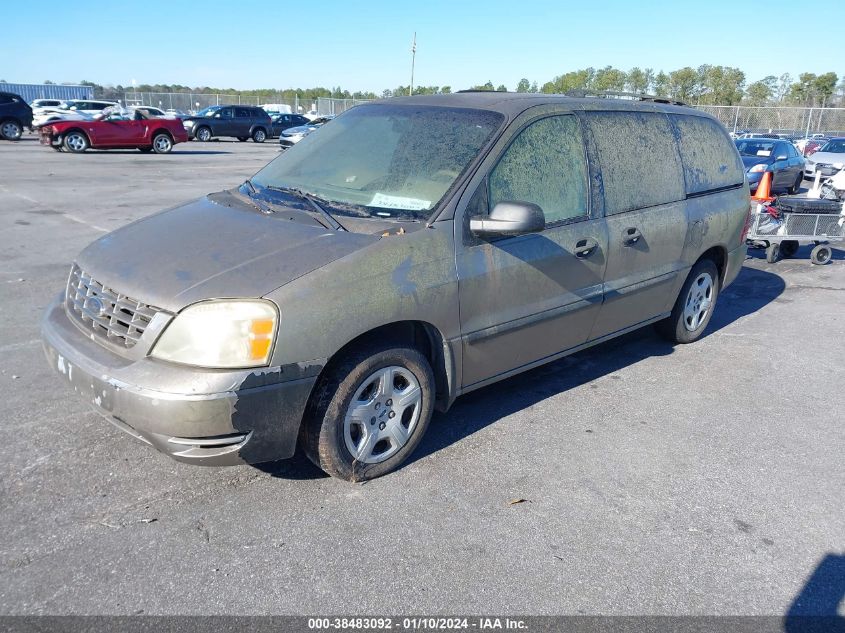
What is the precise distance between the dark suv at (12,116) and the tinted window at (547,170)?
27499 millimetres

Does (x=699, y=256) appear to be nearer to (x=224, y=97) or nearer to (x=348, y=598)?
(x=348, y=598)

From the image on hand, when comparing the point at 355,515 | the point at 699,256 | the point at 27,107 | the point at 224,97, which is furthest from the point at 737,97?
the point at 355,515

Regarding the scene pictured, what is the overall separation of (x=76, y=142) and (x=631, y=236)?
2165 cm

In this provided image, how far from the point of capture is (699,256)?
217 inches

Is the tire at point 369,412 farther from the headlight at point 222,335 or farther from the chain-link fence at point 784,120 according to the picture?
the chain-link fence at point 784,120

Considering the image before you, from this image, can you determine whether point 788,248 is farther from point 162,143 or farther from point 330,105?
point 330,105

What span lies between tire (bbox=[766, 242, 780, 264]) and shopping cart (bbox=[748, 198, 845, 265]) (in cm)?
16

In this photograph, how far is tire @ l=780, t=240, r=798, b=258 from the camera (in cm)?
970

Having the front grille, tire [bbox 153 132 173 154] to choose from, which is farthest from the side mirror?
tire [bbox 153 132 173 154]

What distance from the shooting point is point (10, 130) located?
85.5 feet

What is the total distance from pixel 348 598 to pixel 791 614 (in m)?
1.76

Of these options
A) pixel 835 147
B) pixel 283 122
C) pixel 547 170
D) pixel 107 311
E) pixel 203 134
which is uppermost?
pixel 283 122

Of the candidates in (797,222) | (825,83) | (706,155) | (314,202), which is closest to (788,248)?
(797,222)

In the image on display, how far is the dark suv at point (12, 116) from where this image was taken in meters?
25.7
